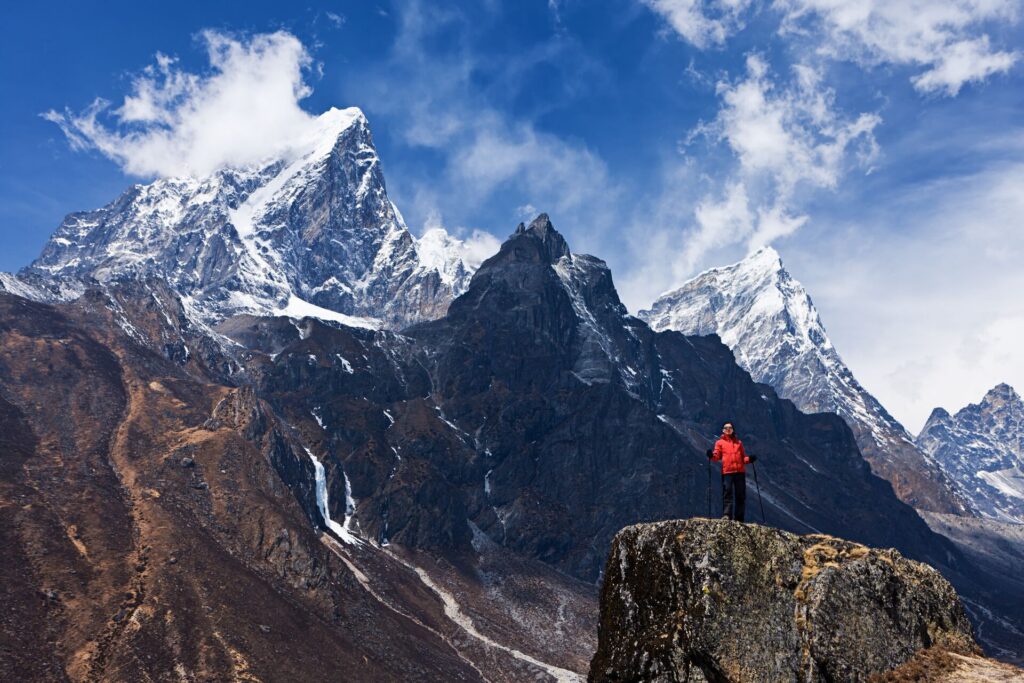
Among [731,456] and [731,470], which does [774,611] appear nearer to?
[731,470]

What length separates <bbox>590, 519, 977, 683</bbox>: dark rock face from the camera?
77.9 ft

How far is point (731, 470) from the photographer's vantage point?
95.9ft

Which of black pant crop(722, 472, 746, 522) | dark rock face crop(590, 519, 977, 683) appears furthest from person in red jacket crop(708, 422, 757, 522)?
dark rock face crop(590, 519, 977, 683)

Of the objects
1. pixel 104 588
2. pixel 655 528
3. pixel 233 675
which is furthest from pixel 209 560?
pixel 655 528

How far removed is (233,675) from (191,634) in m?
14.4

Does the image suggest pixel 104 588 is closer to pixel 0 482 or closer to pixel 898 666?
pixel 0 482

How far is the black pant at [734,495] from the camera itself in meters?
28.6

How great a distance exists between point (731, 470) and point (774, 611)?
5.77 m

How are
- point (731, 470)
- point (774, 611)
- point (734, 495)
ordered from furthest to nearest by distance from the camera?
point (734, 495) < point (731, 470) < point (774, 611)

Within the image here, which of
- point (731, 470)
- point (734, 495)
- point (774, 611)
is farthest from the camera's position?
point (734, 495)

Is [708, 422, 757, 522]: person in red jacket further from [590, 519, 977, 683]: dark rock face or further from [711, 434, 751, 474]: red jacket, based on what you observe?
[590, 519, 977, 683]: dark rock face

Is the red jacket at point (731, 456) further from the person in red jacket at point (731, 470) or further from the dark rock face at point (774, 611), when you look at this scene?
the dark rock face at point (774, 611)

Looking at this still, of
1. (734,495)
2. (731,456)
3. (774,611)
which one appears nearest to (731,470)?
(731,456)

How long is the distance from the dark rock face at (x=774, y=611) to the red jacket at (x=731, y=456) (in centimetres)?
371
